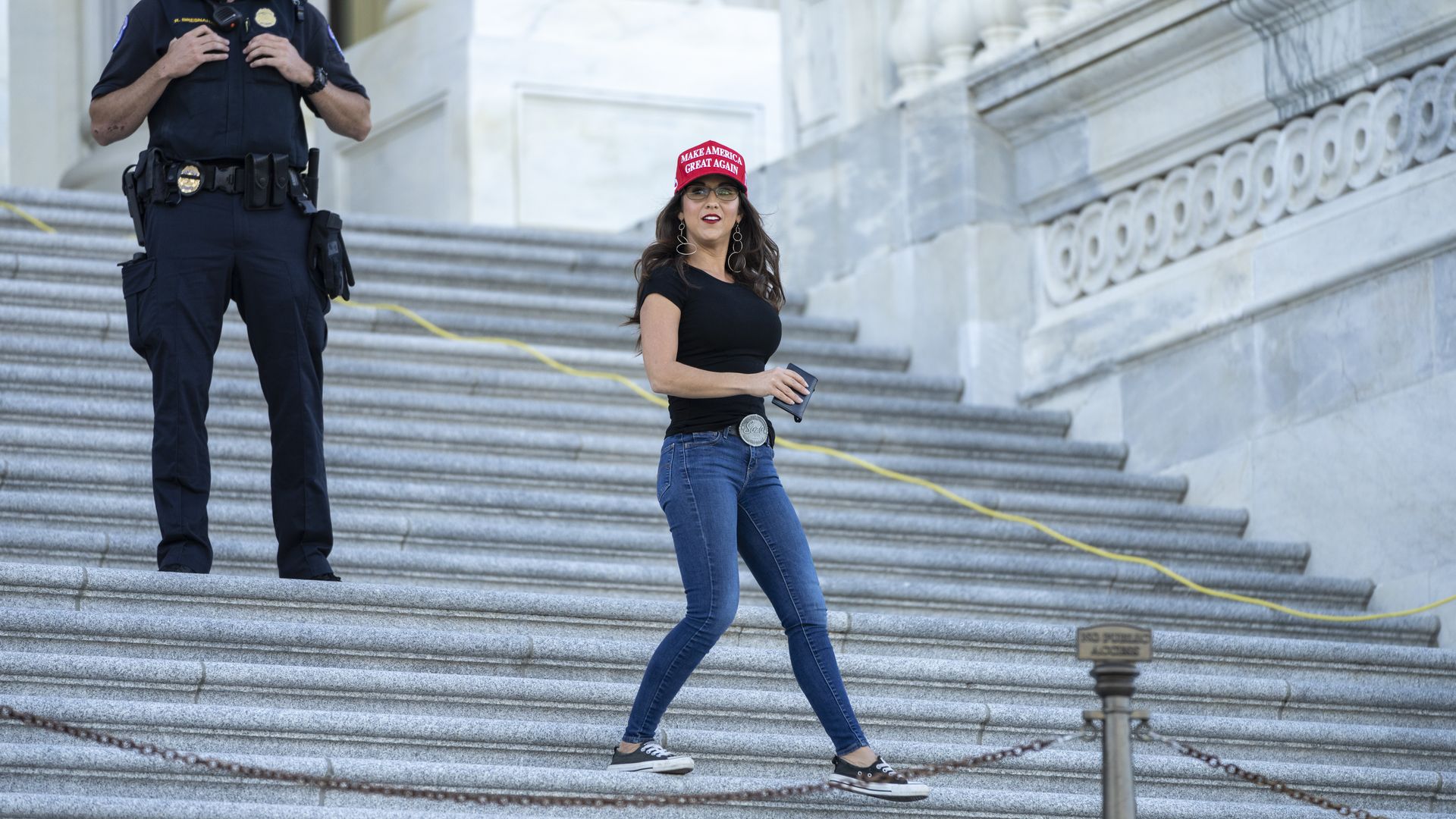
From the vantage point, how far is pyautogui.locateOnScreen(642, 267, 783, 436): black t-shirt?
20.7 feet

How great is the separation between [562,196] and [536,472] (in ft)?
20.3

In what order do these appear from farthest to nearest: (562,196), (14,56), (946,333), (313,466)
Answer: (14,56) → (562,196) → (946,333) → (313,466)

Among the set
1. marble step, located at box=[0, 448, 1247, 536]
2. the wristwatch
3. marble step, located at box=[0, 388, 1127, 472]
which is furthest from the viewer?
marble step, located at box=[0, 388, 1127, 472]

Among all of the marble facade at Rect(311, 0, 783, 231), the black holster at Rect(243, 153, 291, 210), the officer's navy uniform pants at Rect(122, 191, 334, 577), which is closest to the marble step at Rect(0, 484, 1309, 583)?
the officer's navy uniform pants at Rect(122, 191, 334, 577)

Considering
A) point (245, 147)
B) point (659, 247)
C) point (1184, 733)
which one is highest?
point (245, 147)

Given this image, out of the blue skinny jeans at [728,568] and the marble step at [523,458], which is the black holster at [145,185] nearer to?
the marble step at [523,458]

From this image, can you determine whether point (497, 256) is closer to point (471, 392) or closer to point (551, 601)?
point (471, 392)

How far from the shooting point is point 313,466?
7.21 metres

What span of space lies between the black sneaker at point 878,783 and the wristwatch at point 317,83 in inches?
105

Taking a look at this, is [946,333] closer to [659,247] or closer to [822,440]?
[822,440]

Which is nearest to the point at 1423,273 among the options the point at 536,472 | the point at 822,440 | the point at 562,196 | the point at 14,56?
the point at 822,440

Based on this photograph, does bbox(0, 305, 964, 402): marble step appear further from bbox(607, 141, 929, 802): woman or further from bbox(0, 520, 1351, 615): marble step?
bbox(607, 141, 929, 802): woman

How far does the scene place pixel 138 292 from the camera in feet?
23.9

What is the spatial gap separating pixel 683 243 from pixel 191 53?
68.8 inches
